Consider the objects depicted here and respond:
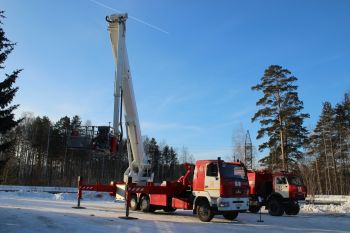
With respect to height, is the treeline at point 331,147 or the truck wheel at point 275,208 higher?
the treeline at point 331,147

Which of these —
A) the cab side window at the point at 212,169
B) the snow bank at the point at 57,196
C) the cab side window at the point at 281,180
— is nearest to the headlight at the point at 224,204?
the cab side window at the point at 212,169

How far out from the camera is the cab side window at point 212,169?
16.9 m

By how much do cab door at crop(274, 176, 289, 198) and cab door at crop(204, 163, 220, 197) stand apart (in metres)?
7.59

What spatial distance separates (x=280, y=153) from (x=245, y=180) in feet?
93.3

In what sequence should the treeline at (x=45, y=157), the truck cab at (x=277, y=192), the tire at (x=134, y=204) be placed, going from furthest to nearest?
the treeline at (x=45, y=157) → the truck cab at (x=277, y=192) → the tire at (x=134, y=204)

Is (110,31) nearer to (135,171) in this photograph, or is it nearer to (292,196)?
(135,171)

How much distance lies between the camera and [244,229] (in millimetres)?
14430

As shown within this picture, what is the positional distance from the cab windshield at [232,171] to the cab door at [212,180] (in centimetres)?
31

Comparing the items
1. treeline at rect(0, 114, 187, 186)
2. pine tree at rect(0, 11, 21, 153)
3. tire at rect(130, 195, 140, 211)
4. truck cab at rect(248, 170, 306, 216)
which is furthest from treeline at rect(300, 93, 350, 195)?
pine tree at rect(0, 11, 21, 153)

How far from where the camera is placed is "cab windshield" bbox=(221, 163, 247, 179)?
16.9 m

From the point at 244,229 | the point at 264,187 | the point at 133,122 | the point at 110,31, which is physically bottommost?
the point at 244,229

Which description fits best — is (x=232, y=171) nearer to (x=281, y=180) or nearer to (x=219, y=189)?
(x=219, y=189)

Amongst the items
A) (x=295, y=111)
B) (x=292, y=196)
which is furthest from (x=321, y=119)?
(x=292, y=196)

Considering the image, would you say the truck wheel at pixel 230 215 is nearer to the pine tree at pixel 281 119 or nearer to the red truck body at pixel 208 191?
the red truck body at pixel 208 191
